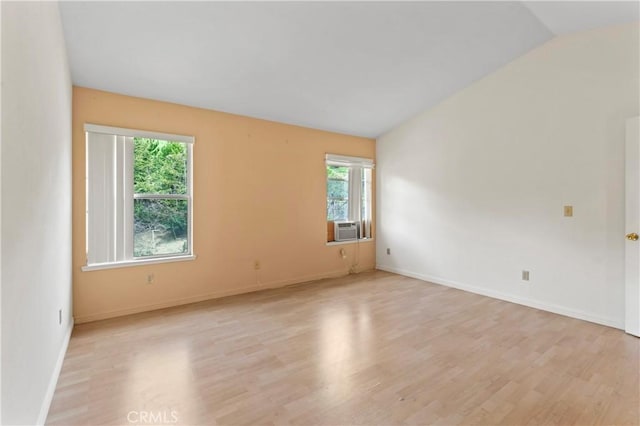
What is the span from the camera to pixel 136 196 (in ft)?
11.3

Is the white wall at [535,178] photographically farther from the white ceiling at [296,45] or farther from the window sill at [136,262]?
the window sill at [136,262]

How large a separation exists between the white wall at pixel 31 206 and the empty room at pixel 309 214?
21 millimetres

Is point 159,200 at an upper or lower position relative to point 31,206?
upper

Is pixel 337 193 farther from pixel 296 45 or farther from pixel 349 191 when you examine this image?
pixel 296 45

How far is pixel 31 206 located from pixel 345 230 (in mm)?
4188

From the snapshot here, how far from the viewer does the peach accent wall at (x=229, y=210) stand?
3229mm

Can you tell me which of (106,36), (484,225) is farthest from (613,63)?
(106,36)

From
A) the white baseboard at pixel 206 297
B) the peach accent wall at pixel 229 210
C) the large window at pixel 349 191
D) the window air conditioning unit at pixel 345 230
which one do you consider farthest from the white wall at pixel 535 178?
the white baseboard at pixel 206 297

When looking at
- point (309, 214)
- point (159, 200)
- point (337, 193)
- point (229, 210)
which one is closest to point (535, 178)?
point (337, 193)

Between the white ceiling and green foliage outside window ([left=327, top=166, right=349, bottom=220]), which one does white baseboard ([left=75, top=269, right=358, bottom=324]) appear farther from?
the white ceiling

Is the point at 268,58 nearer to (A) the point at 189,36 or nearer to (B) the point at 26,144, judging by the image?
(A) the point at 189,36

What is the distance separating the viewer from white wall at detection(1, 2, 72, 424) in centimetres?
121

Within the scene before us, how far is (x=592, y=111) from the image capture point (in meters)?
3.26

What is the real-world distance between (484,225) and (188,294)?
390 centimetres
